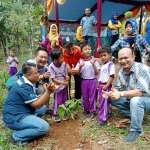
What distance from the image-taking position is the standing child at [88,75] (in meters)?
3.31

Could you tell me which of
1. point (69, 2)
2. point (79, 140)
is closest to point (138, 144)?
point (79, 140)

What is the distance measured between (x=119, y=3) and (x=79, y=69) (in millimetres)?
6869

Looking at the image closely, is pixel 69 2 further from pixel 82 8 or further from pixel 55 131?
pixel 55 131

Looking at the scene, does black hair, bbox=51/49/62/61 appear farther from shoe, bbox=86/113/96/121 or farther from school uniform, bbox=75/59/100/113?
shoe, bbox=86/113/96/121

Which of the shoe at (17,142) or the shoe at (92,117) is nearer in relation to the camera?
the shoe at (17,142)

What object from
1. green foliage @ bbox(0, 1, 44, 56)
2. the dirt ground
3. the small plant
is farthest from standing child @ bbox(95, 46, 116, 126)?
green foliage @ bbox(0, 1, 44, 56)

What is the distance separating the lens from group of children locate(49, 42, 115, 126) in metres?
3.12

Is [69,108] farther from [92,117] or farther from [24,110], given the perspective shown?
[24,110]

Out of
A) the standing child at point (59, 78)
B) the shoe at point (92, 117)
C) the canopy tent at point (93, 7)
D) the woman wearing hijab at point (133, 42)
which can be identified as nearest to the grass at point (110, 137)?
the shoe at point (92, 117)

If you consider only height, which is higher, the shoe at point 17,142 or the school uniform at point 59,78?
the school uniform at point 59,78

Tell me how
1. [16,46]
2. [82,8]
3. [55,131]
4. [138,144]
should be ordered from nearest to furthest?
[138,144] → [55,131] → [82,8] → [16,46]

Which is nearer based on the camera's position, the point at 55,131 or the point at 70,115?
the point at 55,131

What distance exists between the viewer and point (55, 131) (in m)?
3.12

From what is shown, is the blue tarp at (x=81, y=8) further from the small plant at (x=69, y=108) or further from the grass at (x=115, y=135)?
the grass at (x=115, y=135)
